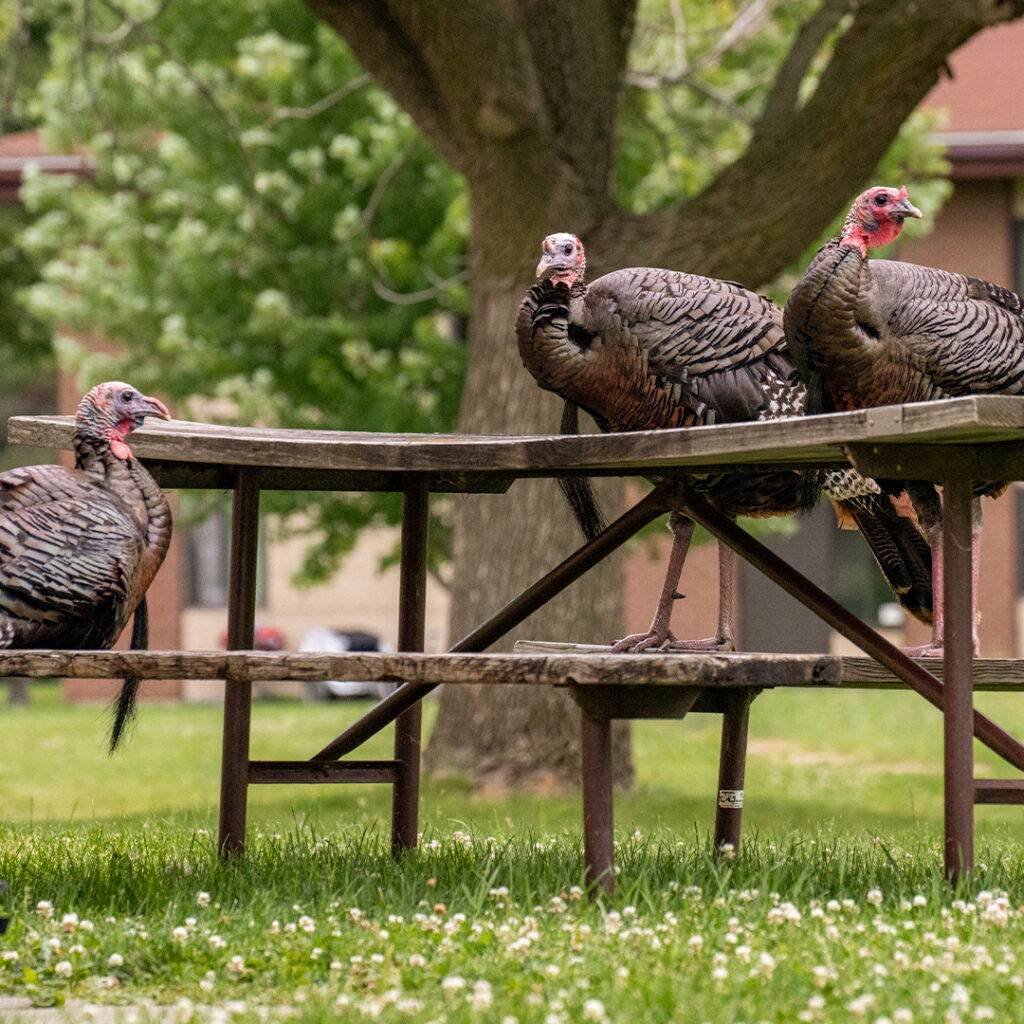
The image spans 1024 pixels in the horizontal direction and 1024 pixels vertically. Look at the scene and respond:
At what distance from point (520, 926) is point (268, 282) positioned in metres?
11.5

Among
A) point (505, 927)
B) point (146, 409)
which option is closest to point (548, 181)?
point (146, 409)

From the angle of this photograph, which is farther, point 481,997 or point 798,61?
point 798,61

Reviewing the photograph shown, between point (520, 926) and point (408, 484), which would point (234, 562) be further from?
point (520, 926)

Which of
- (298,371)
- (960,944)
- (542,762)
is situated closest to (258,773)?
(960,944)

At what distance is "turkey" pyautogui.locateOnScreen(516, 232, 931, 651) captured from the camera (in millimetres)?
5613

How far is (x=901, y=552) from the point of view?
601 cm

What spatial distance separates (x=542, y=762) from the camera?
10.2 meters

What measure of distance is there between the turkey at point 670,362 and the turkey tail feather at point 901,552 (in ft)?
0.35

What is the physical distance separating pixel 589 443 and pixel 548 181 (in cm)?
546

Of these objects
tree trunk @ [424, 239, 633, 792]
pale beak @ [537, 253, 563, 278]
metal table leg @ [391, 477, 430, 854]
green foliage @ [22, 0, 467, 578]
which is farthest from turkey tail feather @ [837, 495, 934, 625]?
green foliage @ [22, 0, 467, 578]

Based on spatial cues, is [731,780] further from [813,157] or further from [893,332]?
[813,157]

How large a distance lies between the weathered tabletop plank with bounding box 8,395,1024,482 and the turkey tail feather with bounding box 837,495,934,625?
815 mm

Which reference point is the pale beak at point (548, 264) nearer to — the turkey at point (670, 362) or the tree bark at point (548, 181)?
the turkey at point (670, 362)

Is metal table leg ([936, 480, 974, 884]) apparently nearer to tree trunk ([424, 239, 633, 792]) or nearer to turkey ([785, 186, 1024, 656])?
turkey ([785, 186, 1024, 656])
